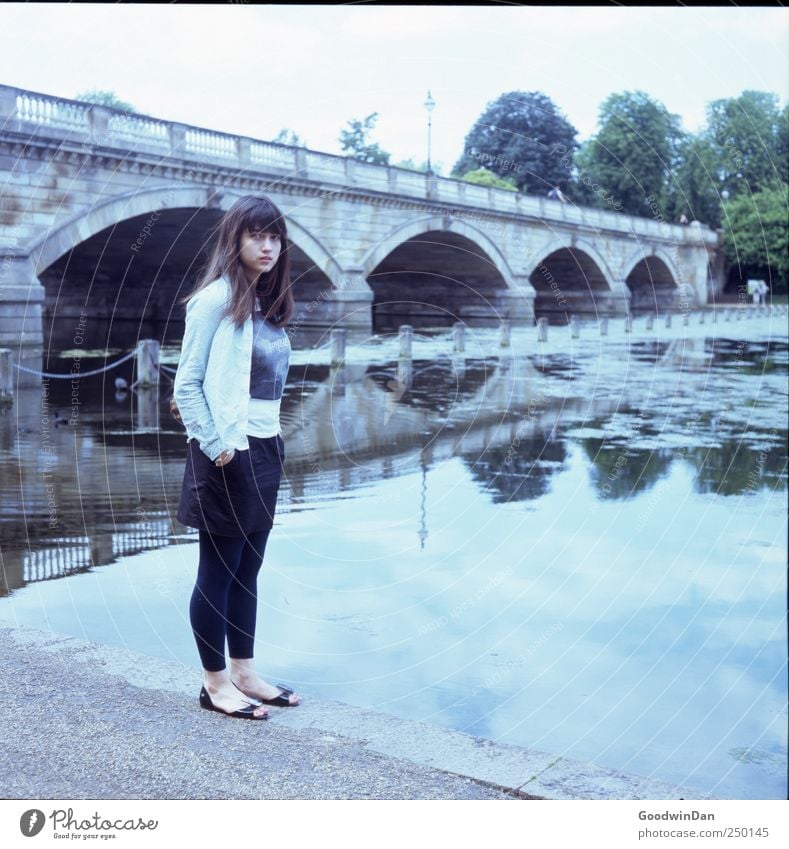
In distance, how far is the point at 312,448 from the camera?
9.05 metres

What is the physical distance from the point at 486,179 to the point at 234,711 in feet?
57.0

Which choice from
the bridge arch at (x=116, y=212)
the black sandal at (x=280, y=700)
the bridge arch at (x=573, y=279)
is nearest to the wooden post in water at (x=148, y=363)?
the bridge arch at (x=116, y=212)

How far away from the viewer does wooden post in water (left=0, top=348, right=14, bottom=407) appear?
36.1 ft

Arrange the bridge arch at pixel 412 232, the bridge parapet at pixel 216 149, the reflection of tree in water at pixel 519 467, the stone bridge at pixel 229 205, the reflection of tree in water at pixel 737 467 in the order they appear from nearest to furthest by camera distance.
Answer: the reflection of tree in water at pixel 519 467
the reflection of tree in water at pixel 737 467
the bridge parapet at pixel 216 149
the stone bridge at pixel 229 205
the bridge arch at pixel 412 232

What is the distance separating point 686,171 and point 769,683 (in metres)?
2.83

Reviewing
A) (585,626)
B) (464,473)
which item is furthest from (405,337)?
(585,626)

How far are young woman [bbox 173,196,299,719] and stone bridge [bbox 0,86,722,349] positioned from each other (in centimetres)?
383

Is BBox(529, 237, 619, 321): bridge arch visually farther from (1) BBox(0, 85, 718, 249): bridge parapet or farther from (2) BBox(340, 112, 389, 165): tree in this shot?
(2) BBox(340, 112, 389, 165): tree

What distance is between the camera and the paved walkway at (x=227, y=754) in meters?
2.46

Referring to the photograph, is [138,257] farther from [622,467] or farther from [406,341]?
[622,467]

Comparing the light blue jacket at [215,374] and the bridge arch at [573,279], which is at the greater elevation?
the bridge arch at [573,279]

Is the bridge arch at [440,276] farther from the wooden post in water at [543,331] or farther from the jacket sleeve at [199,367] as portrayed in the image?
the jacket sleeve at [199,367]

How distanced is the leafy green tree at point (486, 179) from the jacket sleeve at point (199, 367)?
15433mm

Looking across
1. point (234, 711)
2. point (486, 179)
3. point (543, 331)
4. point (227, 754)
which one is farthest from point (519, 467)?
point (543, 331)
